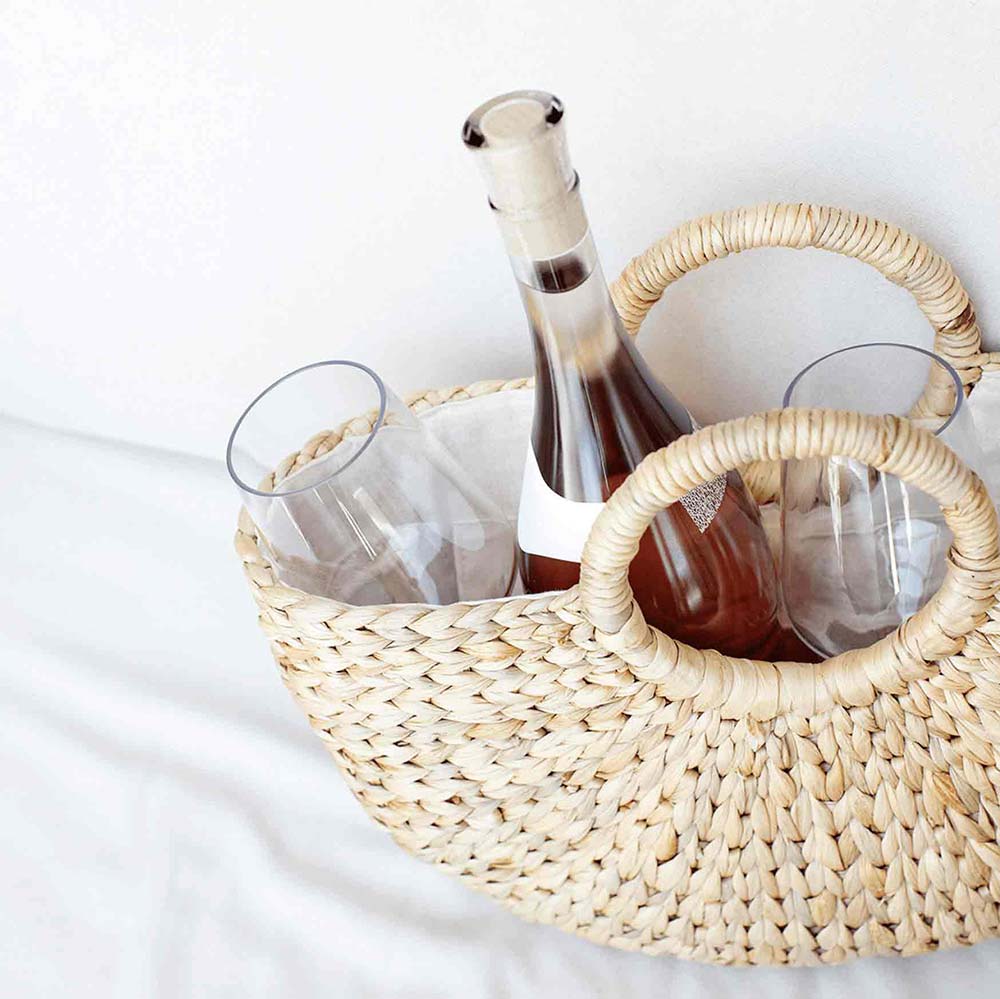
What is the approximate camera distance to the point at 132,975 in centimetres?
52

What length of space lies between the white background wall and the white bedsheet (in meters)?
0.14

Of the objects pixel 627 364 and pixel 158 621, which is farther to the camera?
pixel 158 621

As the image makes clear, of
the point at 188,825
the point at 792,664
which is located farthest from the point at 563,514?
the point at 188,825

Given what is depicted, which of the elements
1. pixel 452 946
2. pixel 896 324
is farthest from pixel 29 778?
pixel 896 324

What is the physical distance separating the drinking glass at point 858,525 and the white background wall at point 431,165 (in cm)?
9

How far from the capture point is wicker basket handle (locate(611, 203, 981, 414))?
1.32 ft

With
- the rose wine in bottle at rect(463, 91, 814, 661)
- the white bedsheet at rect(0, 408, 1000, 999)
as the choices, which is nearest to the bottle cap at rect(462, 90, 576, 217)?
the rose wine in bottle at rect(463, 91, 814, 661)

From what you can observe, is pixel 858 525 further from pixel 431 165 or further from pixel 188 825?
pixel 188 825

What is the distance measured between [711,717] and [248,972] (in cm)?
28

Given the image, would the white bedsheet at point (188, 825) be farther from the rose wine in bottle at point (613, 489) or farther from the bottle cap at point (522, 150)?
the bottle cap at point (522, 150)

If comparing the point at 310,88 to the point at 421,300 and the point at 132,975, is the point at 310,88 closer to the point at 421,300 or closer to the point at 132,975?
the point at 421,300

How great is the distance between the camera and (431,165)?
0.48 metres

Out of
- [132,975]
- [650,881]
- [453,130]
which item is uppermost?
[453,130]

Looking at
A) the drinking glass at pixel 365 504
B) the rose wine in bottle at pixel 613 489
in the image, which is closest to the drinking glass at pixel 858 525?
the rose wine in bottle at pixel 613 489
